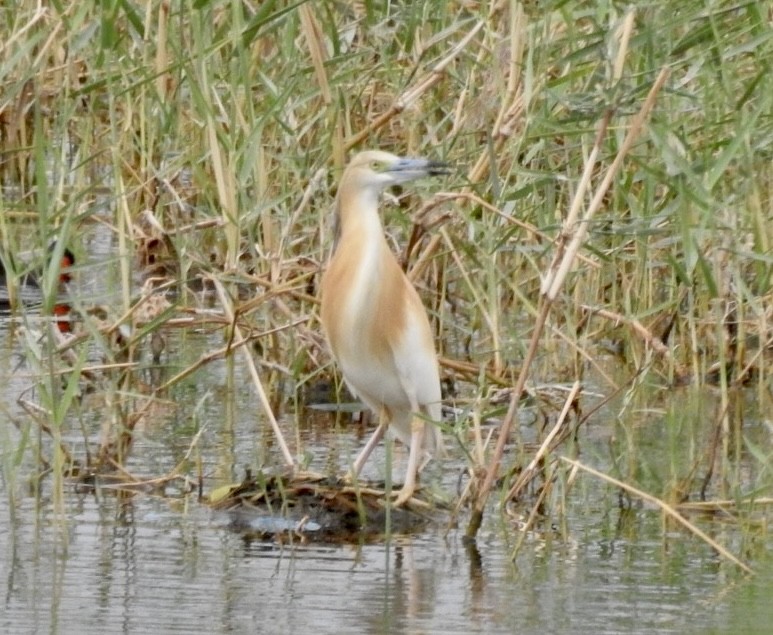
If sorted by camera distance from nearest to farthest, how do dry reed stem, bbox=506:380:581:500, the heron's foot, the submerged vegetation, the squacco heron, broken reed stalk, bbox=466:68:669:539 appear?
1. broken reed stalk, bbox=466:68:669:539
2. dry reed stem, bbox=506:380:581:500
3. the submerged vegetation
4. the heron's foot
5. the squacco heron

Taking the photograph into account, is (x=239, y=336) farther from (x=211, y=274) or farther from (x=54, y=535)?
(x=54, y=535)

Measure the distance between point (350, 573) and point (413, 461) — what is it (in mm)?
777

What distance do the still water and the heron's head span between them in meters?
1.04

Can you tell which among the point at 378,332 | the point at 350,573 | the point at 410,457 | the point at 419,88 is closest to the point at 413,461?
the point at 410,457

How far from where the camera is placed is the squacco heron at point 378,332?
6.33 metres

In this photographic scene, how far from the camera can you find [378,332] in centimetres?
639

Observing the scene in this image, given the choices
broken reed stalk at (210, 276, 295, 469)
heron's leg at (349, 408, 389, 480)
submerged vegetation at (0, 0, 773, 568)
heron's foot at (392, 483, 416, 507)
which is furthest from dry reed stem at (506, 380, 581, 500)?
broken reed stalk at (210, 276, 295, 469)

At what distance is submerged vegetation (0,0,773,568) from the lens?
583 cm

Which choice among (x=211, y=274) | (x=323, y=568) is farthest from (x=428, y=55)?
(x=323, y=568)

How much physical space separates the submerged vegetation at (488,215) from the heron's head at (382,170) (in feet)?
0.37

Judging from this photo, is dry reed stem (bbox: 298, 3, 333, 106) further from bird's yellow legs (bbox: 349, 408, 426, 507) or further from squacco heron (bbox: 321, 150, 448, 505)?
bird's yellow legs (bbox: 349, 408, 426, 507)

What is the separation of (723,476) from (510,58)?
62.3 inches

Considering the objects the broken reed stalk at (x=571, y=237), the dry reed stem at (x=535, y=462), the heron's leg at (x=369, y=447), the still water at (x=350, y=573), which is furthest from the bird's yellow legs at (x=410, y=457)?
the broken reed stalk at (x=571, y=237)

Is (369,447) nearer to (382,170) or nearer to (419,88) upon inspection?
(382,170)
